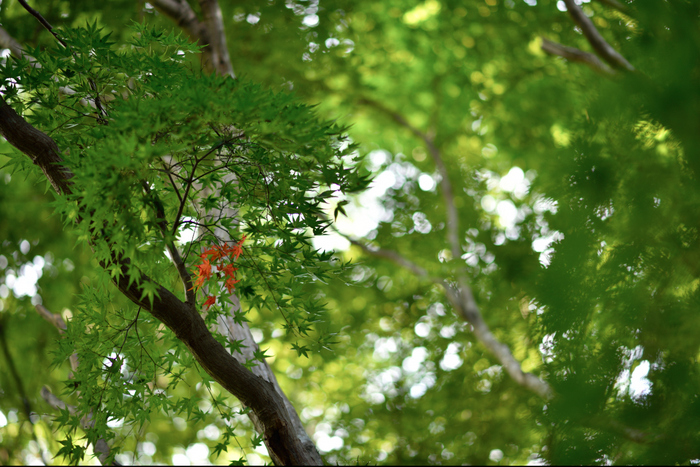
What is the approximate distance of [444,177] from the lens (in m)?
4.98

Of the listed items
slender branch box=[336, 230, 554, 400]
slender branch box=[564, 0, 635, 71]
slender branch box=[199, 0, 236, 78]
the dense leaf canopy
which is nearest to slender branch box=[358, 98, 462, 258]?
slender branch box=[336, 230, 554, 400]

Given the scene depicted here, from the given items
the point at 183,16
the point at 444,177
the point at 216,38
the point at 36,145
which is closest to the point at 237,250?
the point at 36,145

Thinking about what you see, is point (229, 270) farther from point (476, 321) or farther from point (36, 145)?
point (476, 321)

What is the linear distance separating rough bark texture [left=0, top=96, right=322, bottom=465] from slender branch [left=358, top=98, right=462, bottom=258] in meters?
3.14

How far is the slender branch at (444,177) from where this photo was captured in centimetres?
458

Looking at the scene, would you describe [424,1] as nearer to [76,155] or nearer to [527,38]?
[527,38]

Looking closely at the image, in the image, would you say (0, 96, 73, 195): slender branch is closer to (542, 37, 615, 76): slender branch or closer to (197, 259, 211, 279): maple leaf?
(197, 259, 211, 279): maple leaf

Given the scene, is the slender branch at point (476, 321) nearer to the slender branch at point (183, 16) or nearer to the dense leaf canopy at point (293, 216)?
the dense leaf canopy at point (293, 216)

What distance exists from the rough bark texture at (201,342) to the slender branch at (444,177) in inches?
124

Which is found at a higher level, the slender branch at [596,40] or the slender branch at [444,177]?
the slender branch at [444,177]

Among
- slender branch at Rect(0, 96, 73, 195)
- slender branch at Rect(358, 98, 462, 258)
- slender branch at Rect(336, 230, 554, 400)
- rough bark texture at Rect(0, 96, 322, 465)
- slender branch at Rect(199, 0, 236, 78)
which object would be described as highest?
slender branch at Rect(358, 98, 462, 258)

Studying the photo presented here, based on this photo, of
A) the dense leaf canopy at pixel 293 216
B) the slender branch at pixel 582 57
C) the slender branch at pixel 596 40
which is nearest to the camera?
the dense leaf canopy at pixel 293 216

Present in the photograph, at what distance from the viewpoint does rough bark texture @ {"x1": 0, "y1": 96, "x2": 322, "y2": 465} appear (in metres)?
1.29

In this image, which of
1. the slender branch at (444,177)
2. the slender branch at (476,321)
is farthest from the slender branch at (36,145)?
the slender branch at (444,177)
